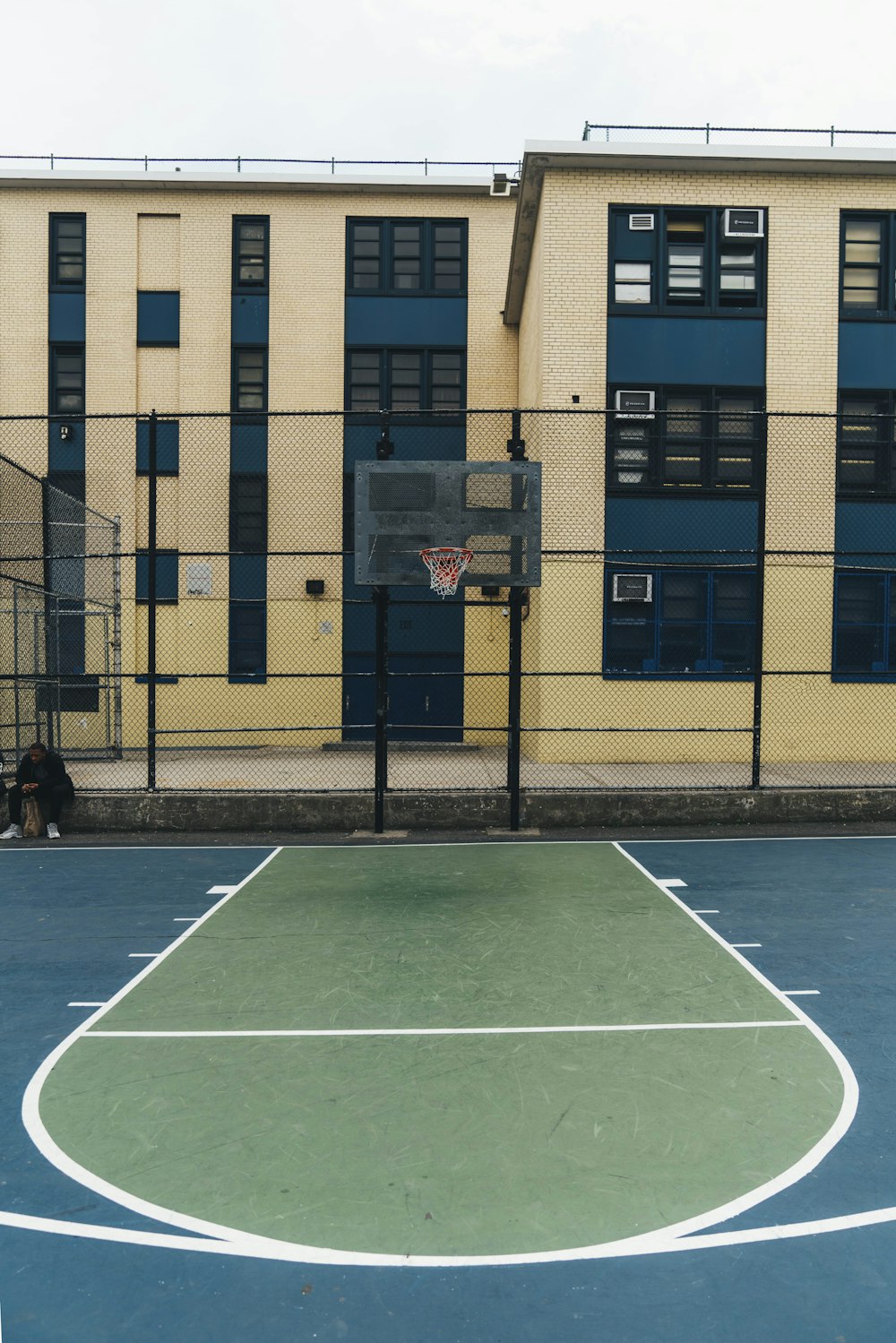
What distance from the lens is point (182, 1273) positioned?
3275mm

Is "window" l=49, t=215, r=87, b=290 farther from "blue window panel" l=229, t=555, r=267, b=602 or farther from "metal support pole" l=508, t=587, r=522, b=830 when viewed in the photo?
"metal support pole" l=508, t=587, r=522, b=830

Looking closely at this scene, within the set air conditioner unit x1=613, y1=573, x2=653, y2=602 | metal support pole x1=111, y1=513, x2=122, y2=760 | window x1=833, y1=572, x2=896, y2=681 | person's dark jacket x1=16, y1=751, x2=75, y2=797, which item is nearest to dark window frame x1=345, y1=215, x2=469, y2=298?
metal support pole x1=111, y1=513, x2=122, y2=760

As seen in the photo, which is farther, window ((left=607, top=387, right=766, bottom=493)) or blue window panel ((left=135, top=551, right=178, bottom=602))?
blue window panel ((left=135, top=551, right=178, bottom=602))

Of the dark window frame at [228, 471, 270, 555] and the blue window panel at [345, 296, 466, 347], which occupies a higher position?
the blue window panel at [345, 296, 466, 347]

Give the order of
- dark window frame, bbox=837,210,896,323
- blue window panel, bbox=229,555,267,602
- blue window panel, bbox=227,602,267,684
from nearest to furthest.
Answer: dark window frame, bbox=837,210,896,323
blue window panel, bbox=227,602,267,684
blue window panel, bbox=229,555,267,602

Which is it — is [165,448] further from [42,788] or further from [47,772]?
[42,788]

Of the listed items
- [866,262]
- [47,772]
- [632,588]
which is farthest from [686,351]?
[47,772]

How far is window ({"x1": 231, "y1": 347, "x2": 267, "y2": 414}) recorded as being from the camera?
20.2 metres

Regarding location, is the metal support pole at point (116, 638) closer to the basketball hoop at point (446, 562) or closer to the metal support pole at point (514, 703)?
the basketball hoop at point (446, 562)

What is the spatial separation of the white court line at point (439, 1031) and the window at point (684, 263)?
45.1 ft

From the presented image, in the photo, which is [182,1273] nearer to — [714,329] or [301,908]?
[301,908]

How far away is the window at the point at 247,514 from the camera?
19.8 meters

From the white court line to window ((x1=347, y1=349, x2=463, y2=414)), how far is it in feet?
55.3

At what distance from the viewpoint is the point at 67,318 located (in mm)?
20297
